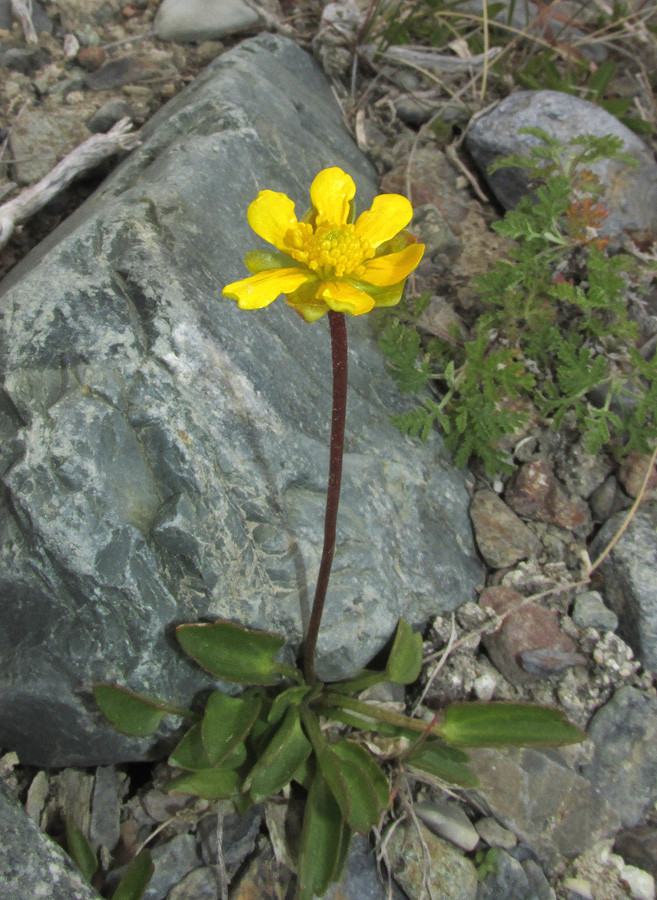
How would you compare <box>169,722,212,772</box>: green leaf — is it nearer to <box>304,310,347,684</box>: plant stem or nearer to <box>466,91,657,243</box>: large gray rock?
<box>304,310,347,684</box>: plant stem

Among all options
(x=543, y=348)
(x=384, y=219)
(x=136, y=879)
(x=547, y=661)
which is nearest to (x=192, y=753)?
(x=136, y=879)

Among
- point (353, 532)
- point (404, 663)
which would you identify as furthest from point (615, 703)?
point (353, 532)

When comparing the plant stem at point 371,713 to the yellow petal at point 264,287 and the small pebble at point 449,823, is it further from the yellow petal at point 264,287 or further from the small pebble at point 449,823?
the yellow petal at point 264,287

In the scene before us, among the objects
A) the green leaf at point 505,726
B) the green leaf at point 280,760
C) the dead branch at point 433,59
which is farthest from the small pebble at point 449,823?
the dead branch at point 433,59

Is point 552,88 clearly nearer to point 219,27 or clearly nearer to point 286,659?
point 219,27

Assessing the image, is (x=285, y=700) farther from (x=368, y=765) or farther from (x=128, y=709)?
(x=128, y=709)
